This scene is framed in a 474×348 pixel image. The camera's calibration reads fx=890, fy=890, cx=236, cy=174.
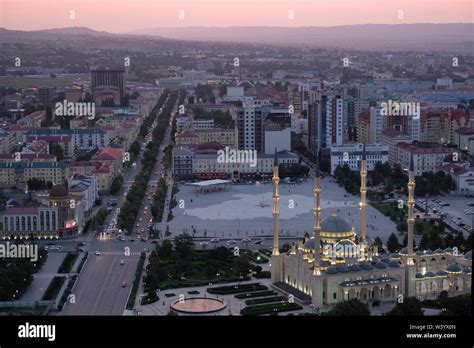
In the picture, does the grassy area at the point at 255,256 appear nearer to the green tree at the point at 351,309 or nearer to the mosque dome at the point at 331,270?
the mosque dome at the point at 331,270

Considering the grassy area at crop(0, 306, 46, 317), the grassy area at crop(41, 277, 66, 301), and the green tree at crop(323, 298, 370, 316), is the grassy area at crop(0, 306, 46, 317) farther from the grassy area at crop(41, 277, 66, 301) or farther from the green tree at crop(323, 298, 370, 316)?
the green tree at crop(323, 298, 370, 316)

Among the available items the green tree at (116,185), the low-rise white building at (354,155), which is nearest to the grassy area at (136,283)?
the green tree at (116,185)

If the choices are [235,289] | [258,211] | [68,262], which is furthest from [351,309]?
[258,211]

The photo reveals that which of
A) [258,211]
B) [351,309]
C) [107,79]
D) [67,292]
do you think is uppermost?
[107,79]

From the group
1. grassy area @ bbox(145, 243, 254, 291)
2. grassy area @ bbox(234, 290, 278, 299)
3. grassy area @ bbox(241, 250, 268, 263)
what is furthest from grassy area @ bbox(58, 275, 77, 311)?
grassy area @ bbox(241, 250, 268, 263)

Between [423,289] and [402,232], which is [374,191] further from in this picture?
[423,289]

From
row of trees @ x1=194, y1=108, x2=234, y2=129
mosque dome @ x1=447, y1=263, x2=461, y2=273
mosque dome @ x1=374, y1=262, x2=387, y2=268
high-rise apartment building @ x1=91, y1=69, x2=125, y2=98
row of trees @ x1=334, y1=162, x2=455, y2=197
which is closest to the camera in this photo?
mosque dome @ x1=374, y1=262, x2=387, y2=268

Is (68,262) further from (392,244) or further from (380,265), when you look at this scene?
(392,244)
